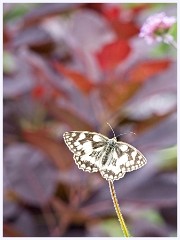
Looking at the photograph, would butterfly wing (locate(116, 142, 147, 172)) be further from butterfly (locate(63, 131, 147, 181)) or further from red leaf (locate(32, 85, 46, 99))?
red leaf (locate(32, 85, 46, 99))

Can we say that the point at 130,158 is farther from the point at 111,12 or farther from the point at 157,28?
the point at 111,12

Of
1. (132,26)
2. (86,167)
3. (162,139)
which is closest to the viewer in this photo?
(86,167)

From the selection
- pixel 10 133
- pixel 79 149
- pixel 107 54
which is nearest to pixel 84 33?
pixel 107 54

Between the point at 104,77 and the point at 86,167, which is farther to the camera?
the point at 104,77

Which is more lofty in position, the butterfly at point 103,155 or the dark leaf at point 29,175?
the dark leaf at point 29,175

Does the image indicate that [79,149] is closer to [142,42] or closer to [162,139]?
[162,139]

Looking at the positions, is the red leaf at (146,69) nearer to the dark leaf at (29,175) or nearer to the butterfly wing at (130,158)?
the dark leaf at (29,175)

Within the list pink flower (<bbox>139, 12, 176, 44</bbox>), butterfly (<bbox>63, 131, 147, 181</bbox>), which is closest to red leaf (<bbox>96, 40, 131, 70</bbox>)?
pink flower (<bbox>139, 12, 176, 44</bbox>)

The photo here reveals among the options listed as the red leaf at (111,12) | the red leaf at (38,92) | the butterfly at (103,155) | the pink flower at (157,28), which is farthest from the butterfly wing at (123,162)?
the red leaf at (111,12)

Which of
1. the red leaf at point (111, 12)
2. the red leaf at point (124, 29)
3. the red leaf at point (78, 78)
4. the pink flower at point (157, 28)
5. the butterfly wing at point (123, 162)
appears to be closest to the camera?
the butterfly wing at point (123, 162)

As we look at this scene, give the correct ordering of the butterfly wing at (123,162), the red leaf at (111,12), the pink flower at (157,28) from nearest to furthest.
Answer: the butterfly wing at (123,162) → the pink flower at (157,28) → the red leaf at (111,12)
